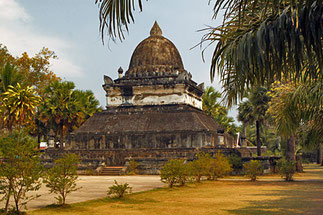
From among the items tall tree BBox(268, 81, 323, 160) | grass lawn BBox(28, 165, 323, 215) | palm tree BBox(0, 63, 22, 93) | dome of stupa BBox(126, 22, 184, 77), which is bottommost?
grass lawn BBox(28, 165, 323, 215)

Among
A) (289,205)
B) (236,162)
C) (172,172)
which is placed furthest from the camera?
(236,162)

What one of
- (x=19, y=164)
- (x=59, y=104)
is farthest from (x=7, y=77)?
(x=19, y=164)

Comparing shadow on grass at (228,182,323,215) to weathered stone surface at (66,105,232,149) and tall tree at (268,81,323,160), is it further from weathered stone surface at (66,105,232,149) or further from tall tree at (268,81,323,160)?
weathered stone surface at (66,105,232,149)

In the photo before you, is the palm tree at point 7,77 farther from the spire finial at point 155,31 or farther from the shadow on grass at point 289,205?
the shadow on grass at point 289,205

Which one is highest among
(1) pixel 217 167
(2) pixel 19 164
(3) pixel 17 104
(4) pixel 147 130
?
(3) pixel 17 104

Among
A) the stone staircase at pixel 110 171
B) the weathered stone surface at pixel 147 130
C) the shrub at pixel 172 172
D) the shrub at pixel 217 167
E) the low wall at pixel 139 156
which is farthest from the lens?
the weathered stone surface at pixel 147 130

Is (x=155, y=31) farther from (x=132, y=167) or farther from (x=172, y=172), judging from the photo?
(x=172, y=172)

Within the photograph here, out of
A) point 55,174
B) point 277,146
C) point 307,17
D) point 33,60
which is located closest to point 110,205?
point 55,174

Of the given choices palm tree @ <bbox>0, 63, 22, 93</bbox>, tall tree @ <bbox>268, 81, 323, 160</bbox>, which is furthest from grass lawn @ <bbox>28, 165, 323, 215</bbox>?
palm tree @ <bbox>0, 63, 22, 93</bbox>

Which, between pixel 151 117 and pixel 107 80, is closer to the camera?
pixel 151 117

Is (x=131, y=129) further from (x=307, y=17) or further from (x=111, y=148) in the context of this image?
(x=307, y=17)

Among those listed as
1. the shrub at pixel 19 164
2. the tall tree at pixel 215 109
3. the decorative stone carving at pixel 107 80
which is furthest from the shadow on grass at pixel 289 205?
the tall tree at pixel 215 109

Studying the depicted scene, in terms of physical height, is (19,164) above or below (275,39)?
below

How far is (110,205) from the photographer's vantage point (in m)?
12.3
